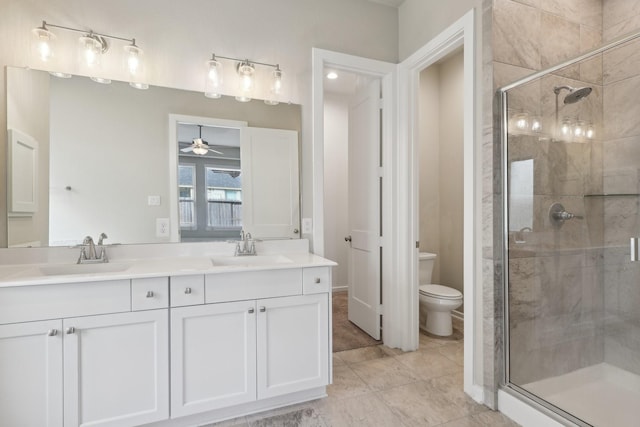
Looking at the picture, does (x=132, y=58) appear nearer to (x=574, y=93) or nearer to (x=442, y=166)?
(x=574, y=93)

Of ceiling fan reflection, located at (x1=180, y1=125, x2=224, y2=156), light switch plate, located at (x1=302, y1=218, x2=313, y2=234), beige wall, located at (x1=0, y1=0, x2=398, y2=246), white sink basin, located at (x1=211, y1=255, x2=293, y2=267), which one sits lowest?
white sink basin, located at (x1=211, y1=255, x2=293, y2=267)

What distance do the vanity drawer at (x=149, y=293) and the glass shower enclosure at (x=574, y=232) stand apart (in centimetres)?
187

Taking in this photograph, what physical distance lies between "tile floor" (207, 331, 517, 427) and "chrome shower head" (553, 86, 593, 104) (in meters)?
1.92

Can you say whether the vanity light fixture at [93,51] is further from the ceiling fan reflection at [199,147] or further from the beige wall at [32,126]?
the ceiling fan reflection at [199,147]

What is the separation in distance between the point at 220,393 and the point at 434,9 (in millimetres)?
2815

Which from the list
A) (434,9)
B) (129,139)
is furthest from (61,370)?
(434,9)

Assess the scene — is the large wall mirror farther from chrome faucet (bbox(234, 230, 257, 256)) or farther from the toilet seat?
the toilet seat

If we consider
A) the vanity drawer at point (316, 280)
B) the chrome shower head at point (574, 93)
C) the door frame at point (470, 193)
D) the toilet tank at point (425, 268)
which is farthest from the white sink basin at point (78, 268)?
the chrome shower head at point (574, 93)

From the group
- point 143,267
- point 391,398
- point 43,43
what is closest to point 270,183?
point 143,267

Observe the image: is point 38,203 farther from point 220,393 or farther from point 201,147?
point 220,393

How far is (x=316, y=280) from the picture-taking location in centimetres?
190

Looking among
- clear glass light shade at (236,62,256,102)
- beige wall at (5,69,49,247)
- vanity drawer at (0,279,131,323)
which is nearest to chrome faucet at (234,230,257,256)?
vanity drawer at (0,279,131,323)

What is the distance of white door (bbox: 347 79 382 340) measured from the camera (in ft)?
9.10

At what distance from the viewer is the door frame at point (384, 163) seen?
2.41 m
